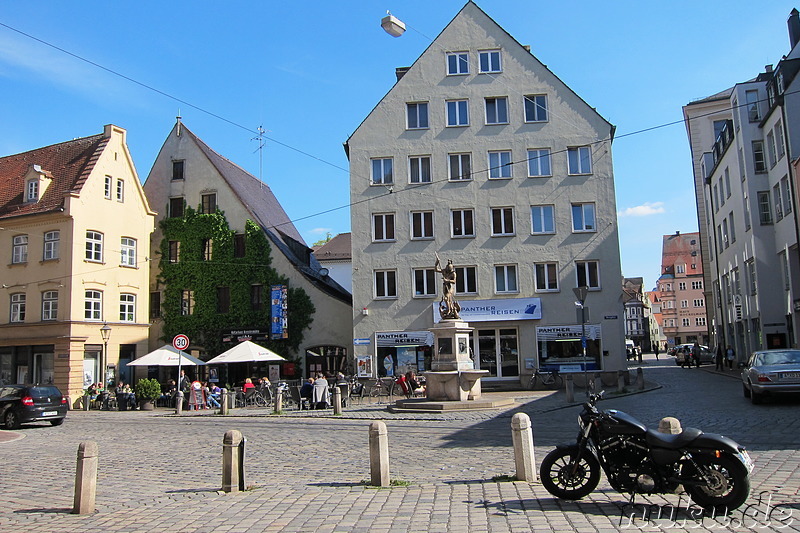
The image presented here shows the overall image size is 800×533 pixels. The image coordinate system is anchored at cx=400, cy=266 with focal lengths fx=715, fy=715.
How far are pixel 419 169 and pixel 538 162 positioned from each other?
607cm

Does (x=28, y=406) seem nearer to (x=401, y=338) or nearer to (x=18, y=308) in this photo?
(x=18, y=308)

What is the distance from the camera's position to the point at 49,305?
3412cm

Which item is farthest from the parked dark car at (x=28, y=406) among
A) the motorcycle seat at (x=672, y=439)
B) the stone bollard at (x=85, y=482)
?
the motorcycle seat at (x=672, y=439)

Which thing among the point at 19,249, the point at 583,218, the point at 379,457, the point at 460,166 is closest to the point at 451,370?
the point at 379,457

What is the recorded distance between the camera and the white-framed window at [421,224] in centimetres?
3653

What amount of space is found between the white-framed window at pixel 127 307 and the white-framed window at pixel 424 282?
584 inches

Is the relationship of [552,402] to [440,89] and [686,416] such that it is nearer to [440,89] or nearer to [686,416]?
[686,416]

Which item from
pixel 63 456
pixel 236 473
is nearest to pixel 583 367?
pixel 63 456

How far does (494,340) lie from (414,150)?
10538 millimetres

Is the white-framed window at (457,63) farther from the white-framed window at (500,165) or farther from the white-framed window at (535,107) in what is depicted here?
the white-framed window at (500,165)

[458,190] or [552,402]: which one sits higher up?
[458,190]

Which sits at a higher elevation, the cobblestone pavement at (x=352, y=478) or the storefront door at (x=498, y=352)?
the storefront door at (x=498, y=352)

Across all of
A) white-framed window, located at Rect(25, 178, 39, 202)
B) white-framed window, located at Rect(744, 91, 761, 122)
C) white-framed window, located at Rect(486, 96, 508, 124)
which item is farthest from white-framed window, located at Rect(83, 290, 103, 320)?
white-framed window, located at Rect(744, 91, 761, 122)

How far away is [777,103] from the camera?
→ 33.4 meters
